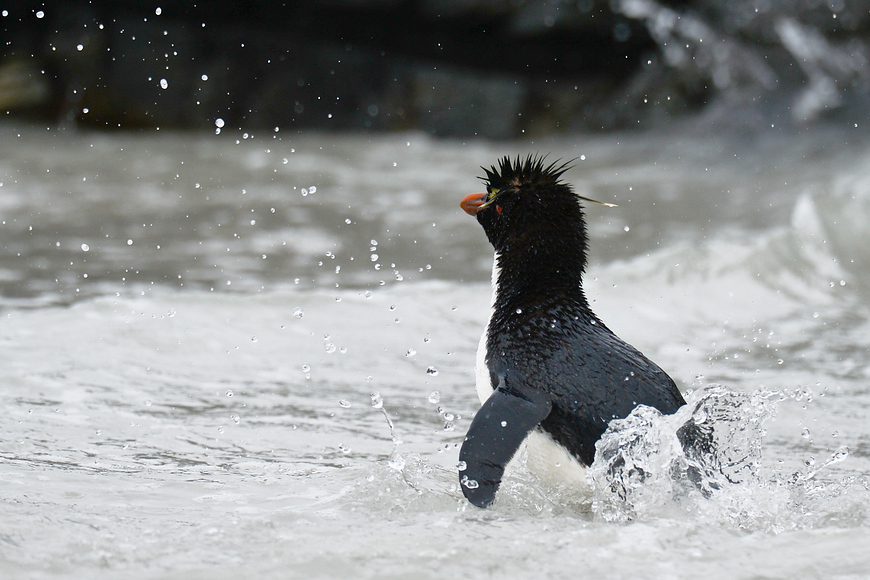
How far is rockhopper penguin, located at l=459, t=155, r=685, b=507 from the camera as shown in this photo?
265 cm

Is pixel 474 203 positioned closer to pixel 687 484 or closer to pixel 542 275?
pixel 542 275

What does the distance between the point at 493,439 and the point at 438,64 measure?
40.4 feet

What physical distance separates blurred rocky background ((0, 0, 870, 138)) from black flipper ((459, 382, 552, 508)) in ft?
36.4

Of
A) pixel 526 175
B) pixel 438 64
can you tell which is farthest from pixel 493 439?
pixel 438 64

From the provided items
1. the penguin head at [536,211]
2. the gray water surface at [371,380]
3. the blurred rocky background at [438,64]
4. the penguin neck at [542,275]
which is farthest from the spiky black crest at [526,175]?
the blurred rocky background at [438,64]

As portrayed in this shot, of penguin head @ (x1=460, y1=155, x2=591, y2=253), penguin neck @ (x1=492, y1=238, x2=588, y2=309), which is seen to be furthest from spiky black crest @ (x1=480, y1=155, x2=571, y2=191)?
penguin neck @ (x1=492, y1=238, x2=588, y2=309)

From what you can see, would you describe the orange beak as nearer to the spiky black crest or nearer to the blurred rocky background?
the spiky black crest

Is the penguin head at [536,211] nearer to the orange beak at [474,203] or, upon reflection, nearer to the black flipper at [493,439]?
the orange beak at [474,203]

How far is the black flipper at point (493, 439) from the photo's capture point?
101 inches

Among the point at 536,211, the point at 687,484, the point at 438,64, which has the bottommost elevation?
the point at 687,484

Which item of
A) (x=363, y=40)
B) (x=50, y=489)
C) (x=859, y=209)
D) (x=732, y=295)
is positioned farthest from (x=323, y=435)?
(x=363, y=40)

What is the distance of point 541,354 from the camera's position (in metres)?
2.87

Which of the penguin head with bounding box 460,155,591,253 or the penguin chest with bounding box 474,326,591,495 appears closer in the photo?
the penguin chest with bounding box 474,326,591,495

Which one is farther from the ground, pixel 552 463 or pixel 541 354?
pixel 541 354
